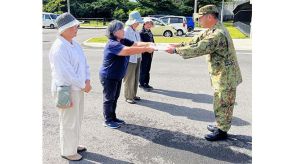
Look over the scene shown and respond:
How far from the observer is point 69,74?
3684mm

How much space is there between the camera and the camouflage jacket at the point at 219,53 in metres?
4.41

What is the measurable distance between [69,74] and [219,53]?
208 cm

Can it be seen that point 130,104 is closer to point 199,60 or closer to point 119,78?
point 119,78

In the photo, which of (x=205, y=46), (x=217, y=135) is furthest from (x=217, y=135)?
(x=205, y=46)

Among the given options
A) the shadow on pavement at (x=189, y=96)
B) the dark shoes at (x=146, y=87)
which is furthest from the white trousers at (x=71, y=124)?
the dark shoes at (x=146, y=87)

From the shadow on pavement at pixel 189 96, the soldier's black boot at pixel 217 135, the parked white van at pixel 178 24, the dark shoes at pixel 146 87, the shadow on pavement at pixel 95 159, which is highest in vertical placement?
the parked white van at pixel 178 24

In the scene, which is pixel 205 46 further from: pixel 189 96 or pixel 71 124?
pixel 189 96

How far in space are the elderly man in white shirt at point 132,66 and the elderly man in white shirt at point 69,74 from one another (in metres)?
2.38

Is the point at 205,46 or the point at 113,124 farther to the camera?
the point at 113,124

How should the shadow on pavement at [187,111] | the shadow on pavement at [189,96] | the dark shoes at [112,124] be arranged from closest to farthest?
the dark shoes at [112,124] < the shadow on pavement at [187,111] < the shadow on pavement at [189,96]

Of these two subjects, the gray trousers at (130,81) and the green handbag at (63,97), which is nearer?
the green handbag at (63,97)

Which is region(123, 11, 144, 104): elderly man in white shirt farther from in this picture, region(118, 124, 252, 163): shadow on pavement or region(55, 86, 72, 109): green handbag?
region(55, 86, 72, 109): green handbag

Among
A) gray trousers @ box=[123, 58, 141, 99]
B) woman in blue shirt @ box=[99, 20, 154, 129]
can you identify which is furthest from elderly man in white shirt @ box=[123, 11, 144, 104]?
woman in blue shirt @ box=[99, 20, 154, 129]

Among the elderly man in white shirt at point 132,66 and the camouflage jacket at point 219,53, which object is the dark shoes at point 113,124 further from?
the camouflage jacket at point 219,53
